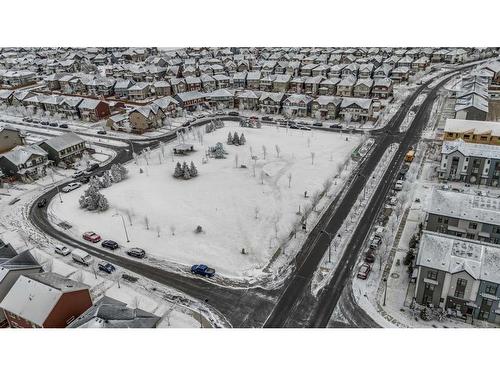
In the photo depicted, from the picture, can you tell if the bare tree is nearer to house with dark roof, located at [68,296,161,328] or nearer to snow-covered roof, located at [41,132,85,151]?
house with dark roof, located at [68,296,161,328]

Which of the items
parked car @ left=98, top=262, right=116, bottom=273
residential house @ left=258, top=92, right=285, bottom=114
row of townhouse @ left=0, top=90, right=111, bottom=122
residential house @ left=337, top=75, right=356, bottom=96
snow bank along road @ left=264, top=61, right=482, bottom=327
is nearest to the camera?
snow bank along road @ left=264, top=61, right=482, bottom=327

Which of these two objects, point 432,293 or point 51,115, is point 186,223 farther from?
point 51,115

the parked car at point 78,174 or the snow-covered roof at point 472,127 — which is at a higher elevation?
the snow-covered roof at point 472,127

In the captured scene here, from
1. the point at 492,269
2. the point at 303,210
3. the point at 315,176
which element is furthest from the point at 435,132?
the point at 492,269

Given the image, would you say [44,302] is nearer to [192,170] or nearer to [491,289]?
[192,170]

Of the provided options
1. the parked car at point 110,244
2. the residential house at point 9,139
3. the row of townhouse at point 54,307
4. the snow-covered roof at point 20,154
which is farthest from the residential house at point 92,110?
the row of townhouse at point 54,307

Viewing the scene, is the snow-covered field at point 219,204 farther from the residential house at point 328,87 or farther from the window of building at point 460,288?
the residential house at point 328,87

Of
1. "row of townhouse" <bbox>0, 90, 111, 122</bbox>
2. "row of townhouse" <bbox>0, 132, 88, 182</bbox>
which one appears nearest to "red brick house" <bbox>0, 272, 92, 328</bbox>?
"row of townhouse" <bbox>0, 132, 88, 182</bbox>
